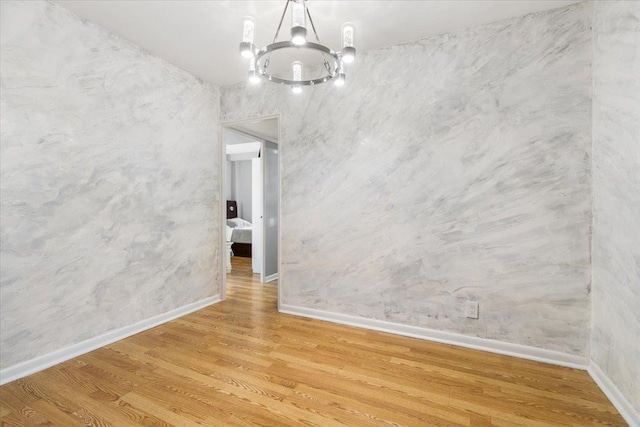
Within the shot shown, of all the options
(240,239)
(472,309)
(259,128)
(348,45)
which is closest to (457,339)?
(472,309)

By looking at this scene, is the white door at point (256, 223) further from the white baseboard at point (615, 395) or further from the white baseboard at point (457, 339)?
the white baseboard at point (615, 395)

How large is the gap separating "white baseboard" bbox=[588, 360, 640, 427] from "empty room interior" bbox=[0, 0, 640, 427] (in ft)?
0.05

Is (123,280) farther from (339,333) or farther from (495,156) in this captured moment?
(495,156)

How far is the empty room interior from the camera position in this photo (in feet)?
5.82

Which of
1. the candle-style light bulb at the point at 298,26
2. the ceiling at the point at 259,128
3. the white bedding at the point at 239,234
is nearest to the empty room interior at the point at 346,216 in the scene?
the candle-style light bulb at the point at 298,26

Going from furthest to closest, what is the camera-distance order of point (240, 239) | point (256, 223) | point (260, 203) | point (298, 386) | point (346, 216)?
1. point (240, 239)
2. point (256, 223)
3. point (260, 203)
4. point (346, 216)
5. point (298, 386)

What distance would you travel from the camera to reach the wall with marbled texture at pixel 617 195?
1618mm

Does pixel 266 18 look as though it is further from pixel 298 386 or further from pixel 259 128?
pixel 298 386

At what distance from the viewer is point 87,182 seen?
2.40 metres

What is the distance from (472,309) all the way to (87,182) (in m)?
3.34

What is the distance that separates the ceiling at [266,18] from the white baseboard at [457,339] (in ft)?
8.50

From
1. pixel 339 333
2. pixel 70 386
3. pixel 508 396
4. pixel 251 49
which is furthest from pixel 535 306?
pixel 70 386

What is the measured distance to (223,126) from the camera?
3680 mm

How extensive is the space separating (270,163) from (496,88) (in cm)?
309
